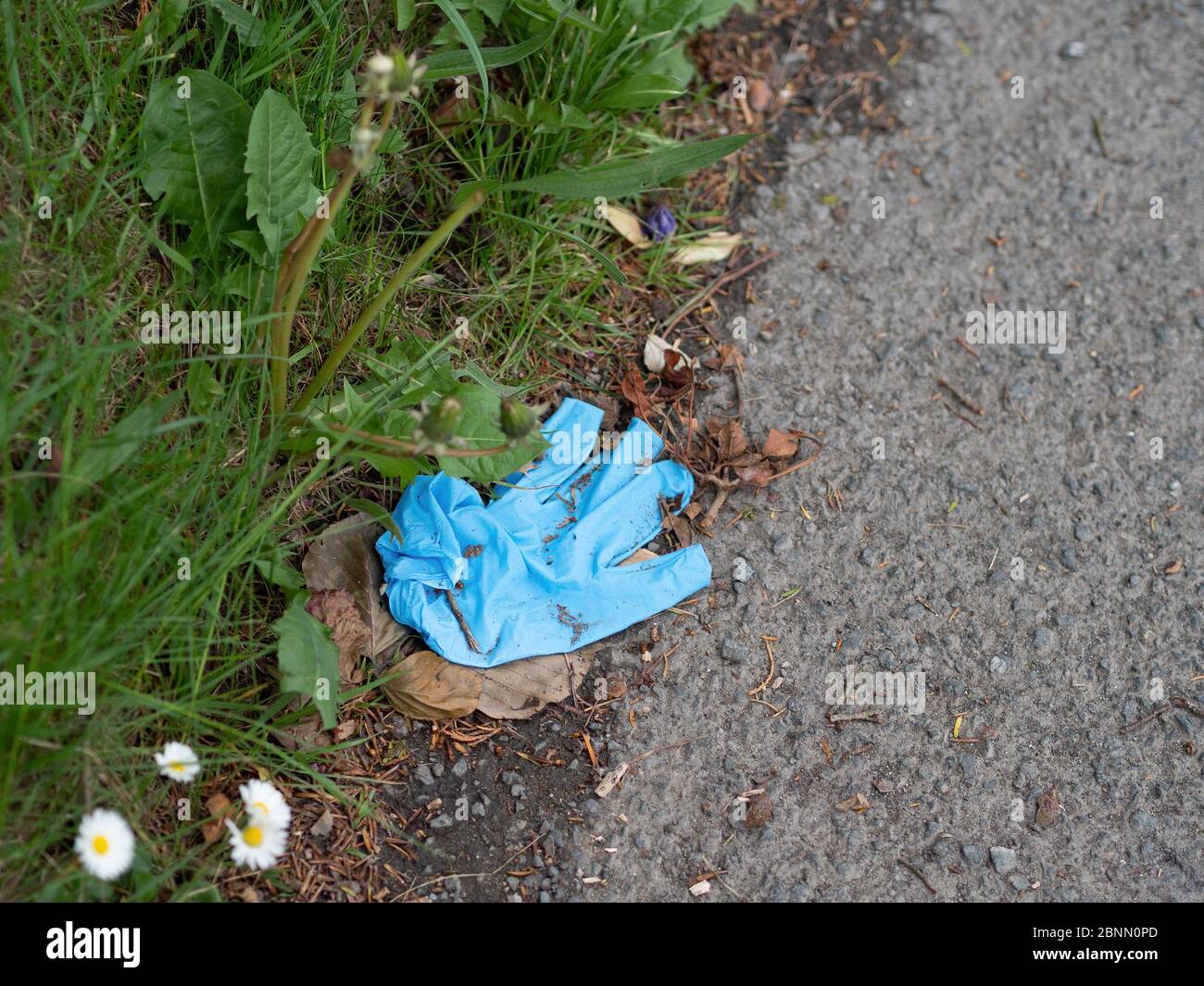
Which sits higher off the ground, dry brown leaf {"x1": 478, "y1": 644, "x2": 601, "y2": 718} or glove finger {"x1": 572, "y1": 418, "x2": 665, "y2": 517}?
glove finger {"x1": 572, "y1": 418, "x2": 665, "y2": 517}

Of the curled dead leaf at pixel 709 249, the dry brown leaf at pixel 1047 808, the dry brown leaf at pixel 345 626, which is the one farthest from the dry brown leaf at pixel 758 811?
the curled dead leaf at pixel 709 249

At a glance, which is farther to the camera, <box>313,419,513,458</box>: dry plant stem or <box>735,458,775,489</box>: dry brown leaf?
<box>735,458,775,489</box>: dry brown leaf

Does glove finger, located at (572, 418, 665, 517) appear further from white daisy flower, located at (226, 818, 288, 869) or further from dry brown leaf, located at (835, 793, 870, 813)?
white daisy flower, located at (226, 818, 288, 869)

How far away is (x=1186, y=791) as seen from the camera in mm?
2256

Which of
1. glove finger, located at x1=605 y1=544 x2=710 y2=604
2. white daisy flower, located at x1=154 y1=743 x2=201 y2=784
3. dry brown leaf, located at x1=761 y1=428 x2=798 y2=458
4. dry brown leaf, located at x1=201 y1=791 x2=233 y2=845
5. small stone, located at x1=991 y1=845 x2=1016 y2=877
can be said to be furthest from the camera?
dry brown leaf, located at x1=761 y1=428 x2=798 y2=458

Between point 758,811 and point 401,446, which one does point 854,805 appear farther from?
point 401,446

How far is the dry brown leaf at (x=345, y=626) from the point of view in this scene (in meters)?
2.19

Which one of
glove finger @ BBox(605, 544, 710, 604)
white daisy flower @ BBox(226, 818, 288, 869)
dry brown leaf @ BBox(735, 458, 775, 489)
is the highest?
dry brown leaf @ BBox(735, 458, 775, 489)

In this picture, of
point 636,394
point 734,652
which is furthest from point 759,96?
point 734,652

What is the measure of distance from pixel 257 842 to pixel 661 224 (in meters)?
1.94

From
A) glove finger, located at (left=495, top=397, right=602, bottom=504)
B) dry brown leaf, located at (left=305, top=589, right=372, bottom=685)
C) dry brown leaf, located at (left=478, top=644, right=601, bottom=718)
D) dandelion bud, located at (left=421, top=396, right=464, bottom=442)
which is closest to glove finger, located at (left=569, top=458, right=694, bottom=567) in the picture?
glove finger, located at (left=495, top=397, right=602, bottom=504)

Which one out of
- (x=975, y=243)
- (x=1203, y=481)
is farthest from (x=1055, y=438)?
(x=975, y=243)

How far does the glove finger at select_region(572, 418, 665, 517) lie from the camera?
8.23ft

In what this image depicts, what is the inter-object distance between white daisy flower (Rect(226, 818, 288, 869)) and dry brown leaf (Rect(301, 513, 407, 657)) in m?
0.46
